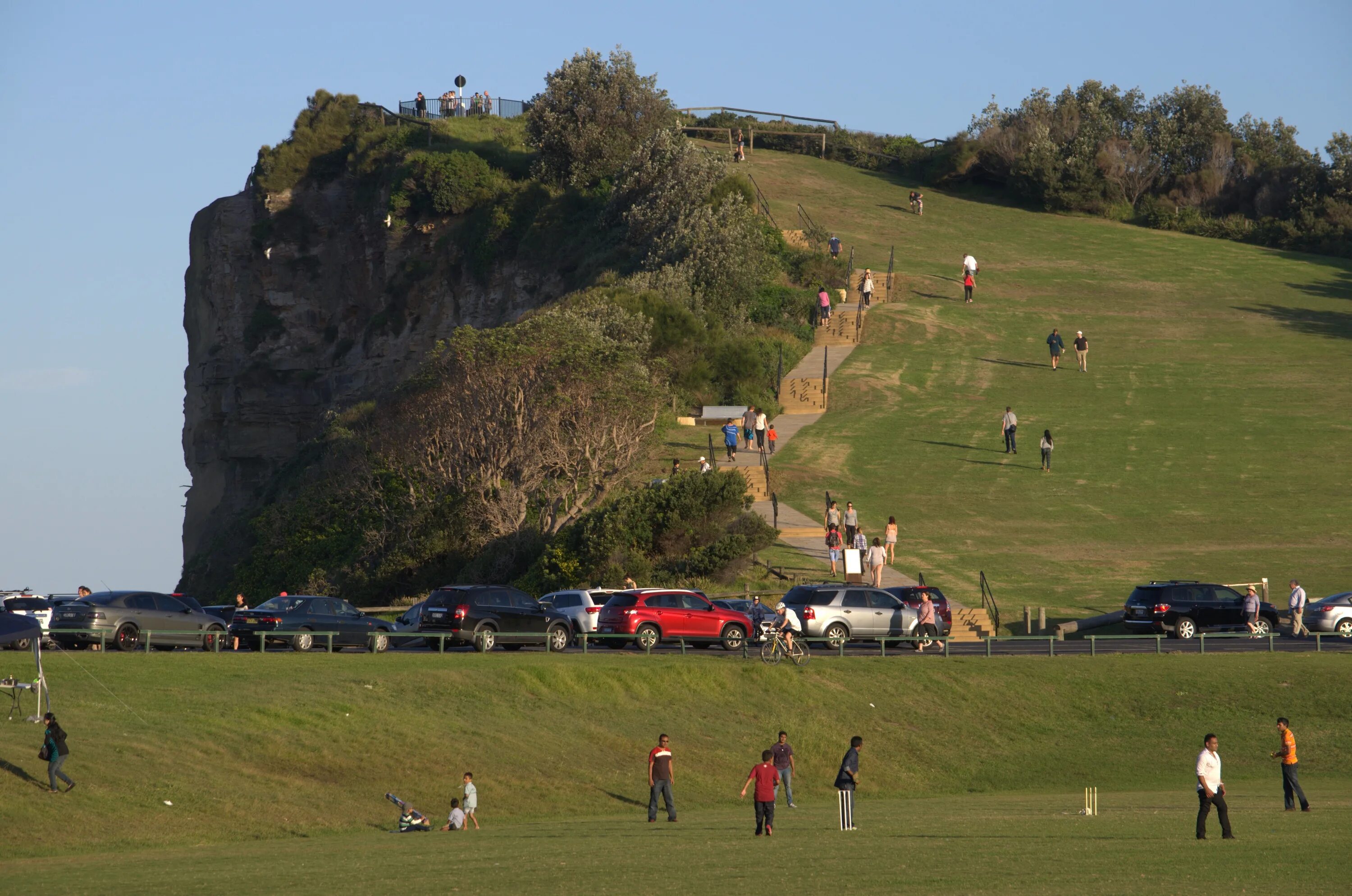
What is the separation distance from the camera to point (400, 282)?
86.8 metres

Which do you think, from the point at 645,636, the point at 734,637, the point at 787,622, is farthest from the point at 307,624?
the point at 787,622

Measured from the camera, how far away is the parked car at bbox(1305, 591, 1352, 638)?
1447 inches

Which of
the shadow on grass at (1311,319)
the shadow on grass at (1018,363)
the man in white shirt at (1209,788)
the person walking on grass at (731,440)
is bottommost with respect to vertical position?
the man in white shirt at (1209,788)

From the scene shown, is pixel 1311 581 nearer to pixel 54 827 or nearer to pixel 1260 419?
pixel 1260 419

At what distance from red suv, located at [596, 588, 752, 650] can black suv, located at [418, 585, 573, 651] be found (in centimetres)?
105

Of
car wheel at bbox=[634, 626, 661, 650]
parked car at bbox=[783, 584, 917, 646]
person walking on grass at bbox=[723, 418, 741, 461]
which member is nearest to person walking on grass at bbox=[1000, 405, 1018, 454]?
person walking on grass at bbox=[723, 418, 741, 461]

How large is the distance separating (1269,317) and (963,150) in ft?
110

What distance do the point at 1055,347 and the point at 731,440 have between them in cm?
1906

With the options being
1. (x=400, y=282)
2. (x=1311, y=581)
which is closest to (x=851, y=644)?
(x=1311, y=581)

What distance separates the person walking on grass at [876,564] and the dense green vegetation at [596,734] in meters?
7.40

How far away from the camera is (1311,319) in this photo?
70938mm

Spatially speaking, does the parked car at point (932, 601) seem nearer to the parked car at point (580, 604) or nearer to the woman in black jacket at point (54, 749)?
the parked car at point (580, 604)

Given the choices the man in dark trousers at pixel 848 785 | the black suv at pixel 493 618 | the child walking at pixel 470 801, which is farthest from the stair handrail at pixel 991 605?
the child walking at pixel 470 801

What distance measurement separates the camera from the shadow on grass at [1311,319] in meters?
68.9
